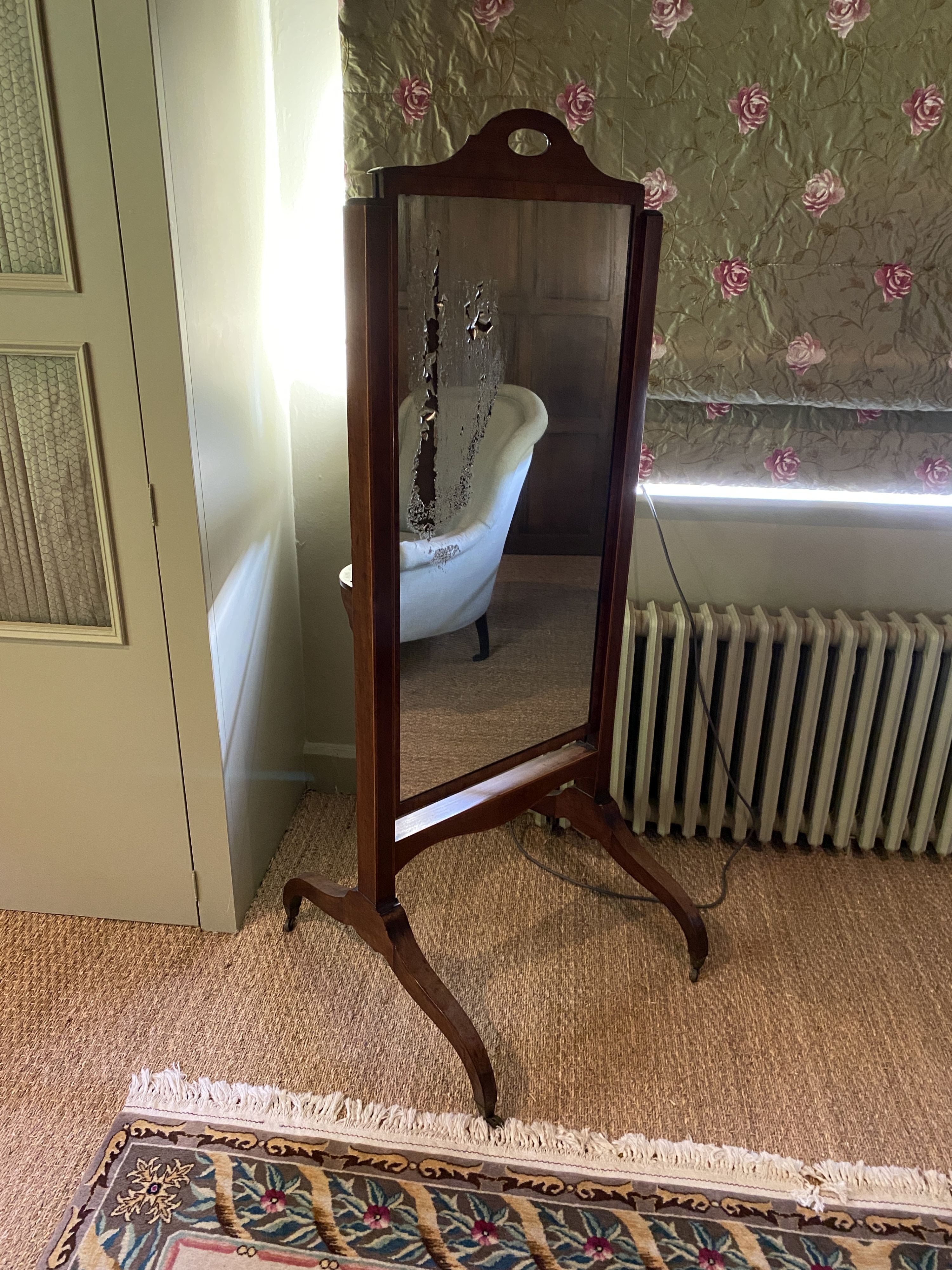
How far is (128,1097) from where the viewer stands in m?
1.50

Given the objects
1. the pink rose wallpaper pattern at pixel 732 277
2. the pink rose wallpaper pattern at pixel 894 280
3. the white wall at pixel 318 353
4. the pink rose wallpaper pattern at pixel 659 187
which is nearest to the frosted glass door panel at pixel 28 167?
the white wall at pixel 318 353

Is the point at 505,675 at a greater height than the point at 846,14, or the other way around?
the point at 846,14

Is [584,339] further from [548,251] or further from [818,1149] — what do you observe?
[818,1149]

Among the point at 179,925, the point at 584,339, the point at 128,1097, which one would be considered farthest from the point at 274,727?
the point at 584,339

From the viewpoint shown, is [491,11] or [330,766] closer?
[491,11]

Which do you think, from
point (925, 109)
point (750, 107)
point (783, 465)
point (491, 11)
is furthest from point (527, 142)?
point (783, 465)

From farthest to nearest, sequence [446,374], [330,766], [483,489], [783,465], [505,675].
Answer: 1. [330,766]
2. [783,465]
3. [505,675]
4. [483,489]
5. [446,374]

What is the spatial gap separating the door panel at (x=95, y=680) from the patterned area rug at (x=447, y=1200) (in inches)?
19.2

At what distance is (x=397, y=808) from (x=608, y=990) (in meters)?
0.60

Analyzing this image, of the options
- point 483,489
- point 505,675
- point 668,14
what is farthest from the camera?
point 668,14

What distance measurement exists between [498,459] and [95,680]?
867mm

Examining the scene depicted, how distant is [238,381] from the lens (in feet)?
5.64

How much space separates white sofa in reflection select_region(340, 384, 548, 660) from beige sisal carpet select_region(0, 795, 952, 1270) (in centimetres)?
76

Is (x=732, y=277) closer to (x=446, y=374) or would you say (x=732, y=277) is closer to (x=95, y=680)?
(x=446, y=374)
